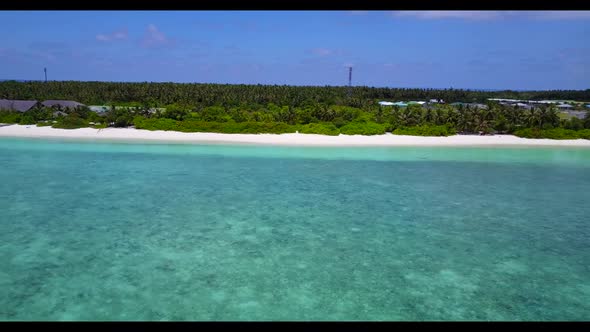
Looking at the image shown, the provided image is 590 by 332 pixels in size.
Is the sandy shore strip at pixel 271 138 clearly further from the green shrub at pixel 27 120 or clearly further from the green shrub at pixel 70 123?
the green shrub at pixel 27 120

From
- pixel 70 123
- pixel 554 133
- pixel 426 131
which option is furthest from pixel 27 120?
pixel 554 133

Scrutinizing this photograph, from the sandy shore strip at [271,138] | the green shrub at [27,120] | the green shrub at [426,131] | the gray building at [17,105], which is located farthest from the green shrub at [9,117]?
the green shrub at [426,131]

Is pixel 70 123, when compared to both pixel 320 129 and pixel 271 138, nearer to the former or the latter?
pixel 271 138

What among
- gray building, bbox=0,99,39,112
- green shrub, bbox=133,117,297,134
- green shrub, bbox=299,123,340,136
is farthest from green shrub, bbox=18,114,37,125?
green shrub, bbox=299,123,340,136
